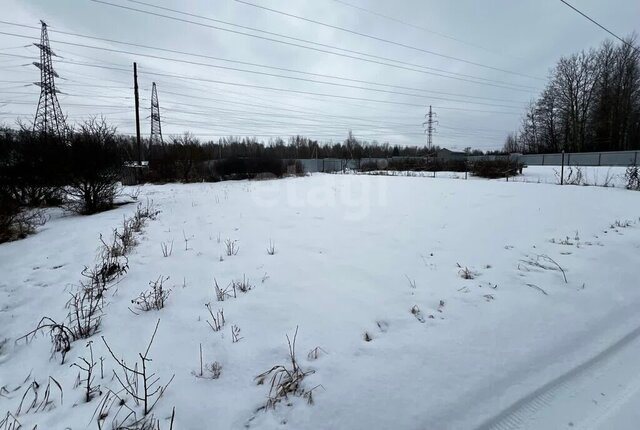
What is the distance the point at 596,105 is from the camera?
3888cm

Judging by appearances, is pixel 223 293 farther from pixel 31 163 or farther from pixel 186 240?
pixel 31 163

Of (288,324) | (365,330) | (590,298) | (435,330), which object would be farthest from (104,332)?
(590,298)

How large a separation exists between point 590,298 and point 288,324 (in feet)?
11.0

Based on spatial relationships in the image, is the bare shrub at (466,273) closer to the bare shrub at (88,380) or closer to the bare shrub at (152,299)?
the bare shrub at (152,299)

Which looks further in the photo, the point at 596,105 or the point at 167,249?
the point at 596,105

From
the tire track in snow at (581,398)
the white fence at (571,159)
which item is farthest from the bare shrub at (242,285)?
the white fence at (571,159)

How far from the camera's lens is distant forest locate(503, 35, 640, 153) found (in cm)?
3622

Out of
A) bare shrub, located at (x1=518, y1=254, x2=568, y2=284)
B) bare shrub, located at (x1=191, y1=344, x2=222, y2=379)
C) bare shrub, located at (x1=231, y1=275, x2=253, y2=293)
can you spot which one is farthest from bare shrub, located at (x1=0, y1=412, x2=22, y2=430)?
bare shrub, located at (x1=518, y1=254, x2=568, y2=284)

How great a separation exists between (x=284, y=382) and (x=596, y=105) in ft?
179

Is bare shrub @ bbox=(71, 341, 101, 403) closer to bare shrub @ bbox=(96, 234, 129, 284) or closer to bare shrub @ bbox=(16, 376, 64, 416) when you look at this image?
bare shrub @ bbox=(16, 376, 64, 416)

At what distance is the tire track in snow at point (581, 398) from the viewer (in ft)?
5.95

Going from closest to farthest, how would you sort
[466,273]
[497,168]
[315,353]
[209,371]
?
[209,371]
[315,353]
[466,273]
[497,168]

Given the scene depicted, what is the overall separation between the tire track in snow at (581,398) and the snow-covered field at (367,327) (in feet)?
0.03

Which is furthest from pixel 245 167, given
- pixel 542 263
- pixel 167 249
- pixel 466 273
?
pixel 542 263
